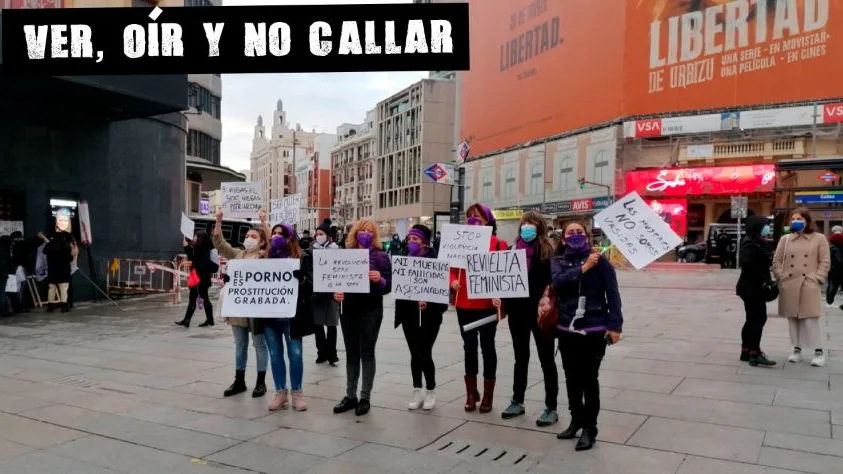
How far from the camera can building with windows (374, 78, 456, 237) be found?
87.1 meters

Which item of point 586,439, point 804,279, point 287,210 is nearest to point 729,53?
point 804,279

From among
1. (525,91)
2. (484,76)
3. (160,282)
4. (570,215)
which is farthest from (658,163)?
(160,282)

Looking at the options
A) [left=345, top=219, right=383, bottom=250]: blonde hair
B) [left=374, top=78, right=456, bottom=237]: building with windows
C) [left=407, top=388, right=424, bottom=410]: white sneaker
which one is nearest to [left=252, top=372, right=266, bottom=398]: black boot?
[left=407, top=388, right=424, bottom=410]: white sneaker

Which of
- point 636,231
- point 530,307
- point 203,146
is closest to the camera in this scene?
point 636,231

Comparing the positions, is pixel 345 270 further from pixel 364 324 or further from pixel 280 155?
pixel 280 155

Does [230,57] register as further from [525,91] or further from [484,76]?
[484,76]

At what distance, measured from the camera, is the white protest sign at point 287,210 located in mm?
10859

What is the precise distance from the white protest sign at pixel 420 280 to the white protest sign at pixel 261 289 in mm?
979

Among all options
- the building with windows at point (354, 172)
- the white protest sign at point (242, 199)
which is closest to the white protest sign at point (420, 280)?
the white protest sign at point (242, 199)

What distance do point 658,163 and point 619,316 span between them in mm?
46020

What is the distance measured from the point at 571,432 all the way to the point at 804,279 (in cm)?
456

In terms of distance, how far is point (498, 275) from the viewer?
5.81 m

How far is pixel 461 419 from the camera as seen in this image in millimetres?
5828

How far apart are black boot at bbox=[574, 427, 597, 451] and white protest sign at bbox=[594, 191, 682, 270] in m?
1.42
